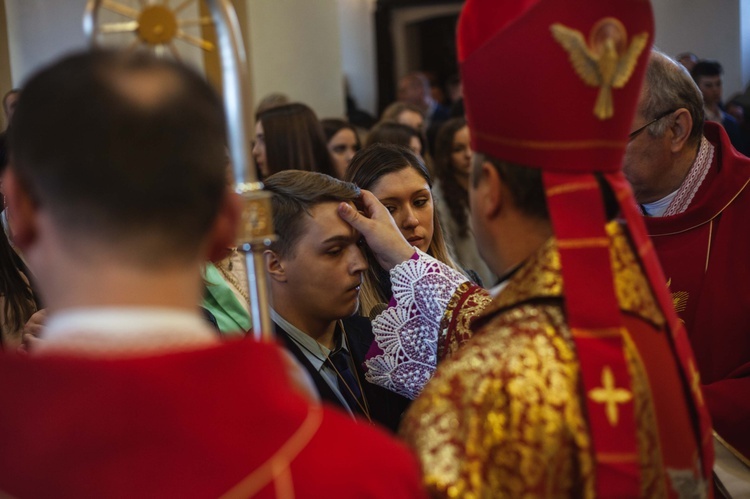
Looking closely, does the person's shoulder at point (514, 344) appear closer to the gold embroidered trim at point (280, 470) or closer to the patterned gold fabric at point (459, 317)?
the gold embroidered trim at point (280, 470)

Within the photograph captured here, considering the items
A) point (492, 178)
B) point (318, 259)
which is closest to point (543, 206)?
point (492, 178)

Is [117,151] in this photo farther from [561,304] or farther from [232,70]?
[561,304]

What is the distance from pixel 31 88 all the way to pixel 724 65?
1003 centimetres

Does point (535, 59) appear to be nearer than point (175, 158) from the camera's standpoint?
No

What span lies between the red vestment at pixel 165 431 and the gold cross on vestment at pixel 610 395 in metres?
0.45

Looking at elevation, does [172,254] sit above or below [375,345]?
above

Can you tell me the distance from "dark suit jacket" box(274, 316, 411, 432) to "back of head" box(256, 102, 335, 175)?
190 cm

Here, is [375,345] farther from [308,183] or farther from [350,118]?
[350,118]

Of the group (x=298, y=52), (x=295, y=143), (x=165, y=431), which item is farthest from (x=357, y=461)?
(x=298, y=52)

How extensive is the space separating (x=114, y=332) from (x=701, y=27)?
9.77 meters

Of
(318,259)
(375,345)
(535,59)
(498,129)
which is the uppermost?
(535,59)

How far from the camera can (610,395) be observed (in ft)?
5.05

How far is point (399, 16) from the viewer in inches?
560

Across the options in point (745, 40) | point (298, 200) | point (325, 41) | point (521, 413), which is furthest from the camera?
Answer: point (745, 40)
